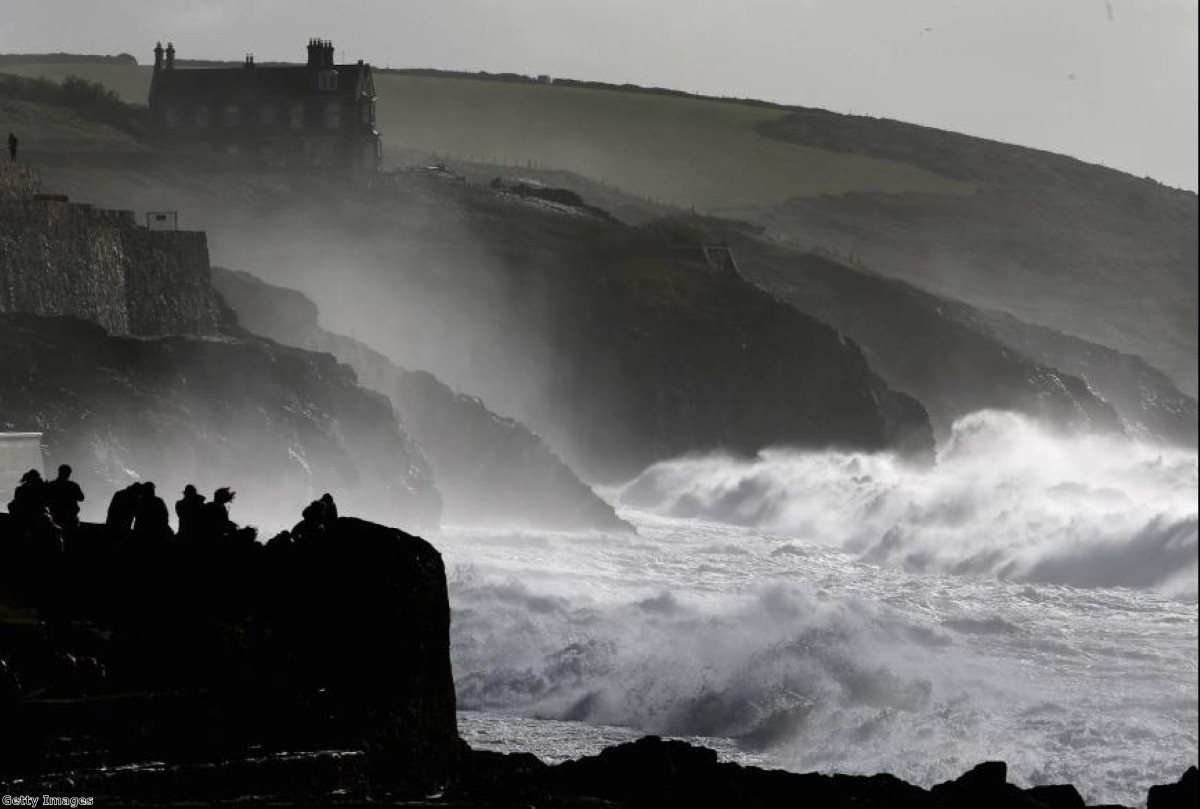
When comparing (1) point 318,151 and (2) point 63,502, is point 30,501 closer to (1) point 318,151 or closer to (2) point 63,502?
(2) point 63,502

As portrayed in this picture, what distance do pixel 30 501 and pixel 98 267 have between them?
29936mm

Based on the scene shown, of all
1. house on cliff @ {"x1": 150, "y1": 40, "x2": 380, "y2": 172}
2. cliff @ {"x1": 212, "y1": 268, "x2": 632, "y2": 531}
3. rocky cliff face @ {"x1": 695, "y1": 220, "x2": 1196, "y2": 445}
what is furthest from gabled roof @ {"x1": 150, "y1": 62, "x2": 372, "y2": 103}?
rocky cliff face @ {"x1": 695, "y1": 220, "x2": 1196, "y2": 445}

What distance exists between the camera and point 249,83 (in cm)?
8088

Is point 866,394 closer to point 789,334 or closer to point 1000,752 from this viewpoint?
point 789,334

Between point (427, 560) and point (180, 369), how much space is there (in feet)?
102

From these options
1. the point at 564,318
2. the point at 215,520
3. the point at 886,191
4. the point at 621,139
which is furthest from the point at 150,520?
the point at 886,191

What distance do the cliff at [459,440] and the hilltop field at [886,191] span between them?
22.5 m

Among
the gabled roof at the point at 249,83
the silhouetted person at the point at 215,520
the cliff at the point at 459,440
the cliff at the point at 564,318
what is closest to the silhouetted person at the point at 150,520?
the silhouetted person at the point at 215,520

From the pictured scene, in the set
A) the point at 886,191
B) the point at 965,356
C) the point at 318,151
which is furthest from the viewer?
the point at 886,191

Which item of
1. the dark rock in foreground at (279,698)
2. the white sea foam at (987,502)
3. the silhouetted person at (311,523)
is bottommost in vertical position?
the dark rock in foreground at (279,698)

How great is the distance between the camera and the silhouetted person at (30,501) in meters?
20.6

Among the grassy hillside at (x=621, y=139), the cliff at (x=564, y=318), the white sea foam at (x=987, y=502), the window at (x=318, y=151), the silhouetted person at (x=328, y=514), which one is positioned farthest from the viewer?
the grassy hillside at (x=621, y=139)

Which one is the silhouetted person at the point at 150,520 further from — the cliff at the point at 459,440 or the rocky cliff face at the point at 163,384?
the cliff at the point at 459,440

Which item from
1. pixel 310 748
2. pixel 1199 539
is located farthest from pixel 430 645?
pixel 1199 539
